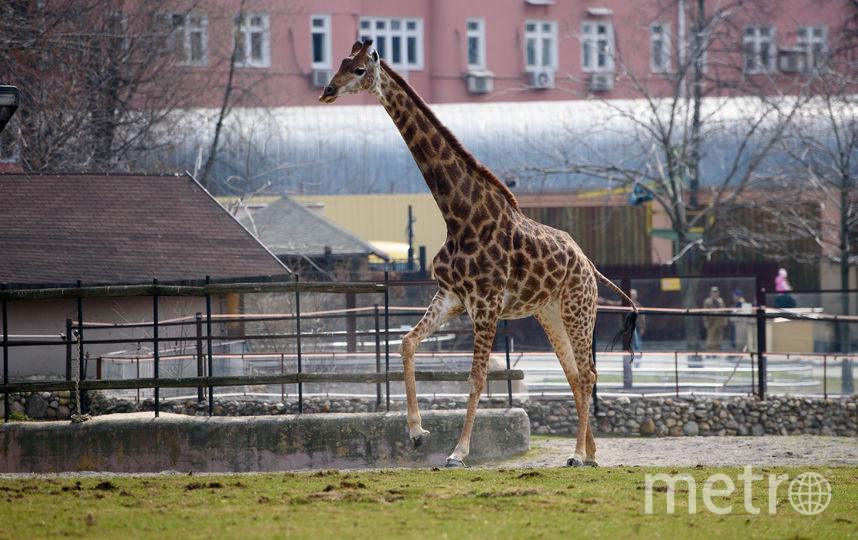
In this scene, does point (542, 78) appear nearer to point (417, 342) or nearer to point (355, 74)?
point (355, 74)

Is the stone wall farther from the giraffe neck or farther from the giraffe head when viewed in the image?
the giraffe head

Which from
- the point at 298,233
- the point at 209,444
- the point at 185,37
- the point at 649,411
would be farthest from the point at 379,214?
the point at 209,444

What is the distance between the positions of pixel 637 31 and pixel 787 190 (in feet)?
42.4

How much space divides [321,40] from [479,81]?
262 inches

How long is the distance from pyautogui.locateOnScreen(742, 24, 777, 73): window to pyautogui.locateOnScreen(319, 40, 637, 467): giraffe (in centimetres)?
2192

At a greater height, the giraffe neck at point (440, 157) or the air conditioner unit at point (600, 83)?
the air conditioner unit at point (600, 83)

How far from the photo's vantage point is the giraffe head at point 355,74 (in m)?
8.74

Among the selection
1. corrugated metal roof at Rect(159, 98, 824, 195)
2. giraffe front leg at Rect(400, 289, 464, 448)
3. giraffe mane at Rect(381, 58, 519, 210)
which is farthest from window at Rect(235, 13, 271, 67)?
giraffe front leg at Rect(400, 289, 464, 448)

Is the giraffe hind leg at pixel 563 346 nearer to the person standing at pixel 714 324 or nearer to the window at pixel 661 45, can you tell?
the person standing at pixel 714 324

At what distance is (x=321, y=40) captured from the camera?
42969 millimetres

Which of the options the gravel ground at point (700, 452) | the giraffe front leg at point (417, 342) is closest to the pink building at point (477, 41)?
the gravel ground at point (700, 452)

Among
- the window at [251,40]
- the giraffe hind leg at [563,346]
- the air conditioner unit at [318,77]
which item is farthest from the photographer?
the air conditioner unit at [318,77]

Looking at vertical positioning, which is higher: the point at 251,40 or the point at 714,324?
the point at 251,40

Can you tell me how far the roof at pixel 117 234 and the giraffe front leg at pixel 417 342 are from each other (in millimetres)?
8931
